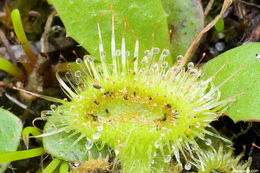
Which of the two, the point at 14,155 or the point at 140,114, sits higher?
the point at 140,114

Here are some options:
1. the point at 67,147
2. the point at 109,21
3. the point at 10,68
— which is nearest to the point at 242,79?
the point at 109,21

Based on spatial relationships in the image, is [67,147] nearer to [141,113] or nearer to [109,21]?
[141,113]

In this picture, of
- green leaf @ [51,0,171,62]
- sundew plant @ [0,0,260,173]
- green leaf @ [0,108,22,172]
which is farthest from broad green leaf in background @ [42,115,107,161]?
green leaf @ [51,0,171,62]

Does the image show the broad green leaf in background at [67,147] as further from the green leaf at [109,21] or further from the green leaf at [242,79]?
the green leaf at [242,79]

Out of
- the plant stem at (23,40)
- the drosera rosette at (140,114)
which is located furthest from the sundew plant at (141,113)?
the plant stem at (23,40)

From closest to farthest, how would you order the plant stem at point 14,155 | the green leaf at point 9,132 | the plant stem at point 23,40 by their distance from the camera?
the plant stem at point 14,155
the green leaf at point 9,132
the plant stem at point 23,40
